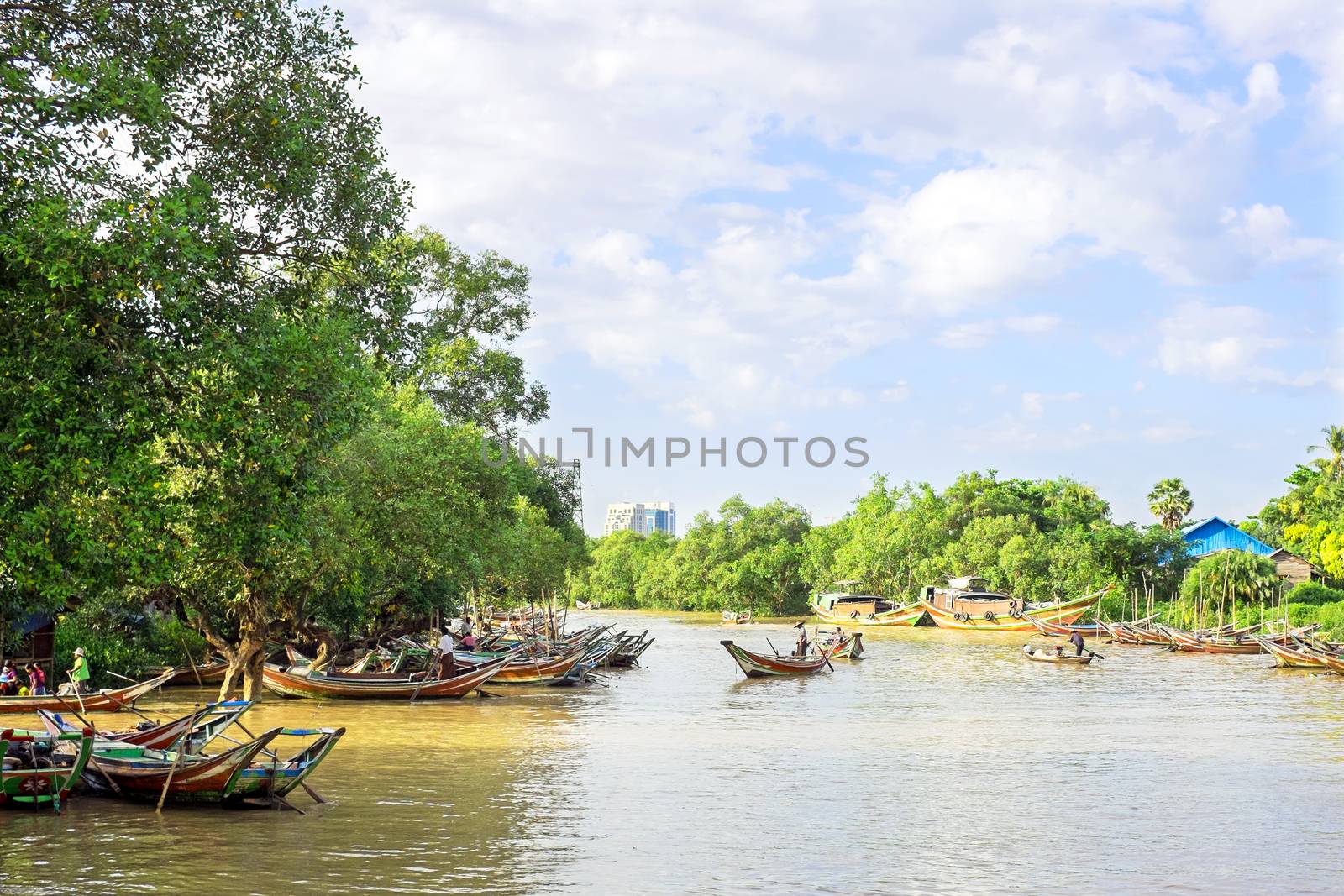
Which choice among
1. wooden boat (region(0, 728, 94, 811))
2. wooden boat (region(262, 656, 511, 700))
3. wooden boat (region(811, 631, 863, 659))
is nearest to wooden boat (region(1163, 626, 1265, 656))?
wooden boat (region(811, 631, 863, 659))

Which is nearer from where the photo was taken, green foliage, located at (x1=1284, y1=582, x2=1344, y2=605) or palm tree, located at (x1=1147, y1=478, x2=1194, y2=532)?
green foliage, located at (x1=1284, y1=582, x2=1344, y2=605)

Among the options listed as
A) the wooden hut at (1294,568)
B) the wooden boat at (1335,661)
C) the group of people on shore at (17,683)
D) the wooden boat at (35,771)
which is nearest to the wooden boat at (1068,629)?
the wooden hut at (1294,568)

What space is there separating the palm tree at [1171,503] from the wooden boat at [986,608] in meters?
12.4

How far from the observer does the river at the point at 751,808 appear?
11945 mm

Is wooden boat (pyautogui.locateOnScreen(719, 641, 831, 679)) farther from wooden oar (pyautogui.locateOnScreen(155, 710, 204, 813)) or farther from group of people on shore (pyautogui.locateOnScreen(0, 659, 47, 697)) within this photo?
wooden oar (pyautogui.locateOnScreen(155, 710, 204, 813))

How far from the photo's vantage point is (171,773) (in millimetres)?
13984

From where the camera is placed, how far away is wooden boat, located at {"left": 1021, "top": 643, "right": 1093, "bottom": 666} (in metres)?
43.1

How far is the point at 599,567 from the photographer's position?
390 feet

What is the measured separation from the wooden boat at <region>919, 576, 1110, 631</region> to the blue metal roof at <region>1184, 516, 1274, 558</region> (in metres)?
6.33

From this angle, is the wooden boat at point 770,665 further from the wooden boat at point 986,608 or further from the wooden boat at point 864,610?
the wooden boat at point 864,610

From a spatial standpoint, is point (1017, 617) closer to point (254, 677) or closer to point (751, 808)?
point (254, 677)

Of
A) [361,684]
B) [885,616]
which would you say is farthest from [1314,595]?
[361,684]

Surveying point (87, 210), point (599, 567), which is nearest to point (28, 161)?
point (87, 210)

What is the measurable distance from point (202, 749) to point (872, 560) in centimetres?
7293
